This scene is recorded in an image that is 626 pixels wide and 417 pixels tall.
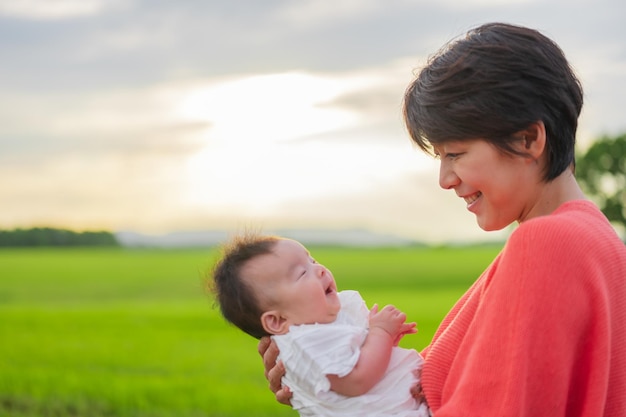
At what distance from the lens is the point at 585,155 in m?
24.6

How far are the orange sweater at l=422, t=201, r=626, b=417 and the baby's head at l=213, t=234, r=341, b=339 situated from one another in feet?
1.61

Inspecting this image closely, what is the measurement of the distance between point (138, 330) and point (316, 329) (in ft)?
33.3

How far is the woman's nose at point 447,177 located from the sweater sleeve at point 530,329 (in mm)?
259

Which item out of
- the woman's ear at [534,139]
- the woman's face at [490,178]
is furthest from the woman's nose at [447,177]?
the woman's ear at [534,139]

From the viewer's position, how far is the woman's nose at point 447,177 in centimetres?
214

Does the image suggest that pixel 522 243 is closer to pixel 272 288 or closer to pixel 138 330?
pixel 272 288

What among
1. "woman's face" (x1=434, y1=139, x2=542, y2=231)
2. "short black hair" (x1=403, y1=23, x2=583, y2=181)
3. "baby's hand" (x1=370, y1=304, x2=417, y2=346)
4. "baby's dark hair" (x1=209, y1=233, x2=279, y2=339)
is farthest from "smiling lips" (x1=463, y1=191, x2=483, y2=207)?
"baby's dark hair" (x1=209, y1=233, x2=279, y2=339)

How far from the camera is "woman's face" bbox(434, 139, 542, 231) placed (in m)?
2.08

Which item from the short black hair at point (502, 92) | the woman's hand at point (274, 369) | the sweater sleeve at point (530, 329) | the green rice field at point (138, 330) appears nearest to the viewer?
the sweater sleeve at point (530, 329)

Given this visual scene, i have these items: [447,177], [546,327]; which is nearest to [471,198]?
[447,177]

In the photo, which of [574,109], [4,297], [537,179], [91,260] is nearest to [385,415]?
[537,179]

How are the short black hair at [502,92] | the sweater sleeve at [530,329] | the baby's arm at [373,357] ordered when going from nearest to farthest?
the sweater sleeve at [530,329] → the short black hair at [502,92] → the baby's arm at [373,357]

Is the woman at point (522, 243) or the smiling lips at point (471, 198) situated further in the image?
the smiling lips at point (471, 198)

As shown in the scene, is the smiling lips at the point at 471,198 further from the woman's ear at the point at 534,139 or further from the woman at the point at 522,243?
the woman's ear at the point at 534,139
